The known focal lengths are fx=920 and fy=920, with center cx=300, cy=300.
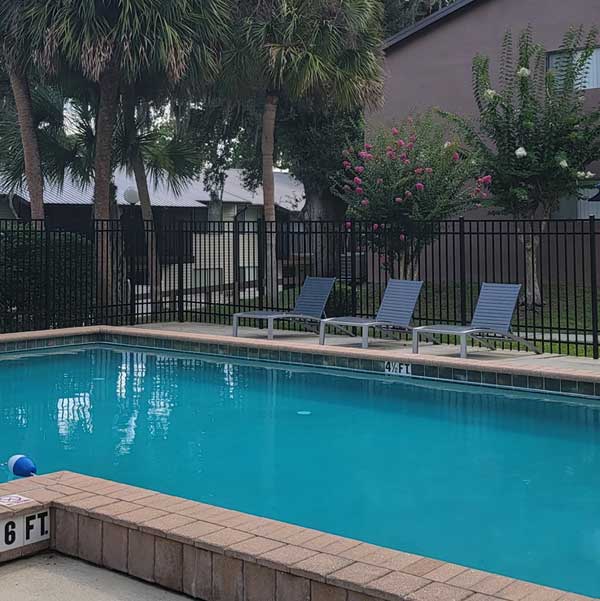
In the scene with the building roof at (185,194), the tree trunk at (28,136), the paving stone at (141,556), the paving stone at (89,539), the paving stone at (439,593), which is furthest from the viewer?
the building roof at (185,194)

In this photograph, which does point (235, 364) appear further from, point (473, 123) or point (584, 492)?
point (473, 123)

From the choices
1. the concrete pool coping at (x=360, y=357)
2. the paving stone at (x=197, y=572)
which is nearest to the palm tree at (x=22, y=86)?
the concrete pool coping at (x=360, y=357)

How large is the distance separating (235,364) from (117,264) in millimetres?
4674

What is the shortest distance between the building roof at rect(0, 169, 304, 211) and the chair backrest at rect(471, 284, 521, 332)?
1417 cm

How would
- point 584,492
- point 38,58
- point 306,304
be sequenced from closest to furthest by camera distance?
point 584,492 → point 306,304 → point 38,58

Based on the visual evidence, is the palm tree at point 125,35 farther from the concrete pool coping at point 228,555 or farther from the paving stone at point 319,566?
the paving stone at point 319,566

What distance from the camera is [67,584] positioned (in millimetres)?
4152

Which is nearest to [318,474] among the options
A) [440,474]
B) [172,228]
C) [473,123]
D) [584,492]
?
[440,474]

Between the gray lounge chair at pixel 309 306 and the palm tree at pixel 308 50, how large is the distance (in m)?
2.24

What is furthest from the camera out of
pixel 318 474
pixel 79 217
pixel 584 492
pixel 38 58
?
pixel 79 217

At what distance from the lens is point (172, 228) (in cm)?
1814

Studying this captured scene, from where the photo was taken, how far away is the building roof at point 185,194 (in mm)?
27688

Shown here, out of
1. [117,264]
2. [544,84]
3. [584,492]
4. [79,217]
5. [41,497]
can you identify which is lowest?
[584,492]

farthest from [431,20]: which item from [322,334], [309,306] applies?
[322,334]
